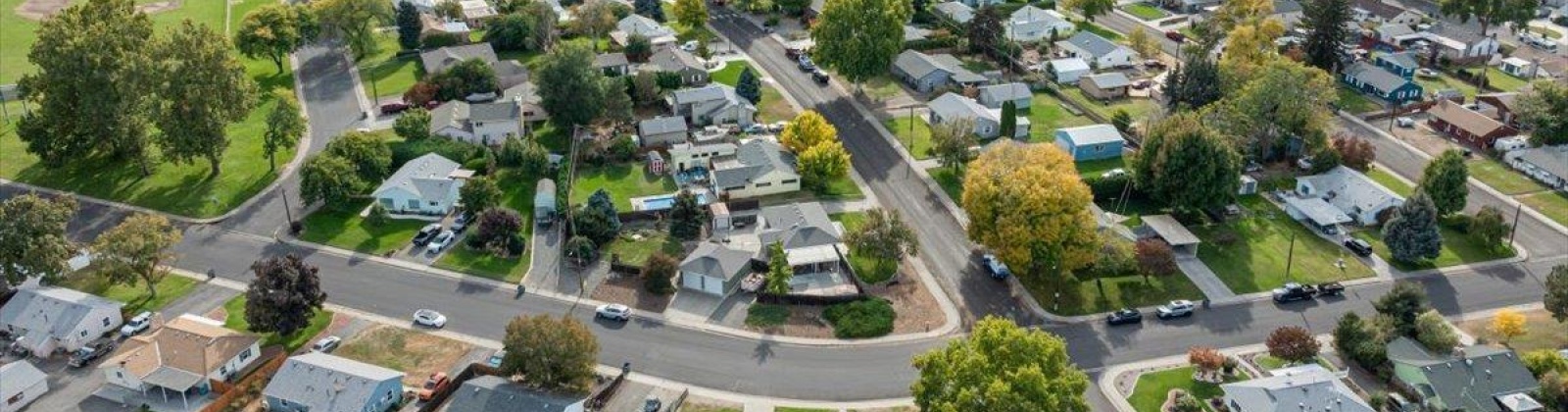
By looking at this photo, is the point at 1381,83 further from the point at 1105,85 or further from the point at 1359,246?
the point at 1359,246

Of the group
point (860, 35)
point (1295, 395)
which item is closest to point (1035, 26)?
point (860, 35)

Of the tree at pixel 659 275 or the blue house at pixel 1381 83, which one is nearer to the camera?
the tree at pixel 659 275

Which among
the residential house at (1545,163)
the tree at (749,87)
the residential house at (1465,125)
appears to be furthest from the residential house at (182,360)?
the residential house at (1465,125)

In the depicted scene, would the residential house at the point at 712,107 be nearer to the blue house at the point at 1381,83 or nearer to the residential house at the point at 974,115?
the residential house at the point at 974,115

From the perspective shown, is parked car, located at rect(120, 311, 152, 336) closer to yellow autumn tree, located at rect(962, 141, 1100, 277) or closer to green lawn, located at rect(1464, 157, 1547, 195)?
yellow autumn tree, located at rect(962, 141, 1100, 277)

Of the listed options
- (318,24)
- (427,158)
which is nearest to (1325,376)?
(427,158)

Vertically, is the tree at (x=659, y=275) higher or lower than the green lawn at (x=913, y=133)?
higher

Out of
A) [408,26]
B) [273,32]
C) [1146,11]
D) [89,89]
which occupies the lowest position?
[1146,11]
